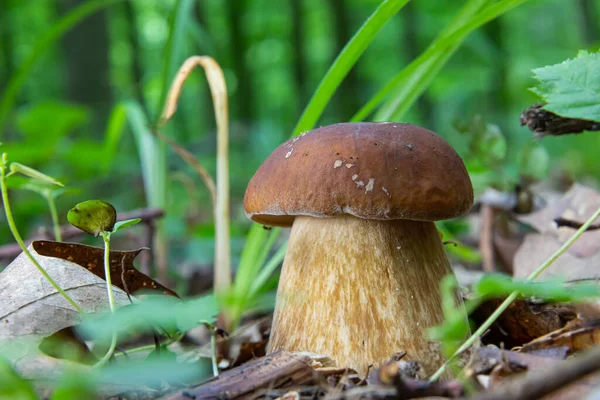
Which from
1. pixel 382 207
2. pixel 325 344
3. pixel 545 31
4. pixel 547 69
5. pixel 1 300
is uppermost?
pixel 545 31

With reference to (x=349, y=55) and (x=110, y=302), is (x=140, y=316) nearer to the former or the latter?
(x=110, y=302)

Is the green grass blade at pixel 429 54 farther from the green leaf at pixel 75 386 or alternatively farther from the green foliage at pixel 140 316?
the green leaf at pixel 75 386

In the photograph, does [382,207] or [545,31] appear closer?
[382,207]

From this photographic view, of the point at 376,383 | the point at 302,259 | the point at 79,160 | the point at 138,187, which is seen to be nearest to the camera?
the point at 376,383

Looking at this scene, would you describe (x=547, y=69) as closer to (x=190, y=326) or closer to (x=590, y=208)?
(x=590, y=208)

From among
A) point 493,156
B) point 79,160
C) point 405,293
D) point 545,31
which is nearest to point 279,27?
point 545,31

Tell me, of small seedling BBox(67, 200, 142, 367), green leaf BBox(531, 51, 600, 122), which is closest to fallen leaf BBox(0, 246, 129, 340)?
small seedling BBox(67, 200, 142, 367)

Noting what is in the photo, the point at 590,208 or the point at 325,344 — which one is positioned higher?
the point at 590,208

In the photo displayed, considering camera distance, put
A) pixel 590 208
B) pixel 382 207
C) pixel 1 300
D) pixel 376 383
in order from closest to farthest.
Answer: pixel 376 383 → pixel 1 300 → pixel 382 207 → pixel 590 208
